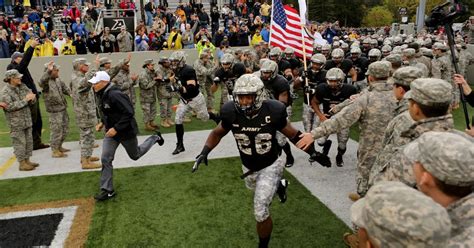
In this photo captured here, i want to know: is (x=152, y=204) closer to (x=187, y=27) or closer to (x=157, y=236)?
(x=157, y=236)

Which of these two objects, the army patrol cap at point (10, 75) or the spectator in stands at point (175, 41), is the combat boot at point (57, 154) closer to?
the army patrol cap at point (10, 75)

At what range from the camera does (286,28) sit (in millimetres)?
10188

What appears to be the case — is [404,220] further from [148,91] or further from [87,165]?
[148,91]

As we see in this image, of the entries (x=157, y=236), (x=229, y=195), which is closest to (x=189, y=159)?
(x=229, y=195)

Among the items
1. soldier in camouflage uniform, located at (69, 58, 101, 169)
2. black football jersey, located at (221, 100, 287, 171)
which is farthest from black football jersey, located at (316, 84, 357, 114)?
soldier in camouflage uniform, located at (69, 58, 101, 169)

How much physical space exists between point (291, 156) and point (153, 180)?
2.78 metres

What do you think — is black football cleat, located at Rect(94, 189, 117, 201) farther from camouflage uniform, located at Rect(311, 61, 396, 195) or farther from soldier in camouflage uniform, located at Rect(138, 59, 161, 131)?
soldier in camouflage uniform, located at Rect(138, 59, 161, 131)

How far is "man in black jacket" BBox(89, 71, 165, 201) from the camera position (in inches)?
262

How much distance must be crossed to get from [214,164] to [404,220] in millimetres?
6893

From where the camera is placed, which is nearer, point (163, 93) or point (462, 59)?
point (163, 93)

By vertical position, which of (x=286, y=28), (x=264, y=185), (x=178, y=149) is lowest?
(x=178, y=149)

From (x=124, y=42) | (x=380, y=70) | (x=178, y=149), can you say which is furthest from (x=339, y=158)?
(x=124, y=42)

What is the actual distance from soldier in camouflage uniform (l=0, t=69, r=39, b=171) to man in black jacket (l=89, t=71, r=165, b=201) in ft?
7.12

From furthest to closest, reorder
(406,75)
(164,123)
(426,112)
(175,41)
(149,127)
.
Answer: (175,41) < (164,123) < (149,127) < (406,75) < (426,112)
